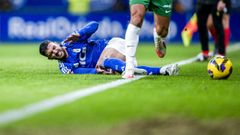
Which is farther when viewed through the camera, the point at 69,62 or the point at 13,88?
the point at 69,62

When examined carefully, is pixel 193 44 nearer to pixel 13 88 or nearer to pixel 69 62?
pixel 69 62

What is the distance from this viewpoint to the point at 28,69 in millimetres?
11852

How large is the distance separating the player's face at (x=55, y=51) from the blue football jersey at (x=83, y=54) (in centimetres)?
16

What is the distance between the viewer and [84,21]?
23891 mm

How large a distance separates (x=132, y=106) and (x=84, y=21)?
57.0 ft

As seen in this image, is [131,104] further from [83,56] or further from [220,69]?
[83,56]

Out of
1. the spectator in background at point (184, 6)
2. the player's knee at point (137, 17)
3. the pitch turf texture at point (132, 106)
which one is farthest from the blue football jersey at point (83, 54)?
the spectator in background at point (184, 6)

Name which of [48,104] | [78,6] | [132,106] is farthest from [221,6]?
[78,6]

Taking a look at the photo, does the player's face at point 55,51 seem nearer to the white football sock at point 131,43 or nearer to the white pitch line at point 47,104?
the white football sock at point 131,43

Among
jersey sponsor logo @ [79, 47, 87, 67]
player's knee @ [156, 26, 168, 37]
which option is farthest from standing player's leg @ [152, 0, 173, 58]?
jersey sponsor logo @ [79, 47, 87, 67]

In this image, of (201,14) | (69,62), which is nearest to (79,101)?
(69,62)

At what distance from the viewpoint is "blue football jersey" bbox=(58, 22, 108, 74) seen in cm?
1026

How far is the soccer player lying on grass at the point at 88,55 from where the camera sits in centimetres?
1002

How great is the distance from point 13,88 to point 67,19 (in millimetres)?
15775
